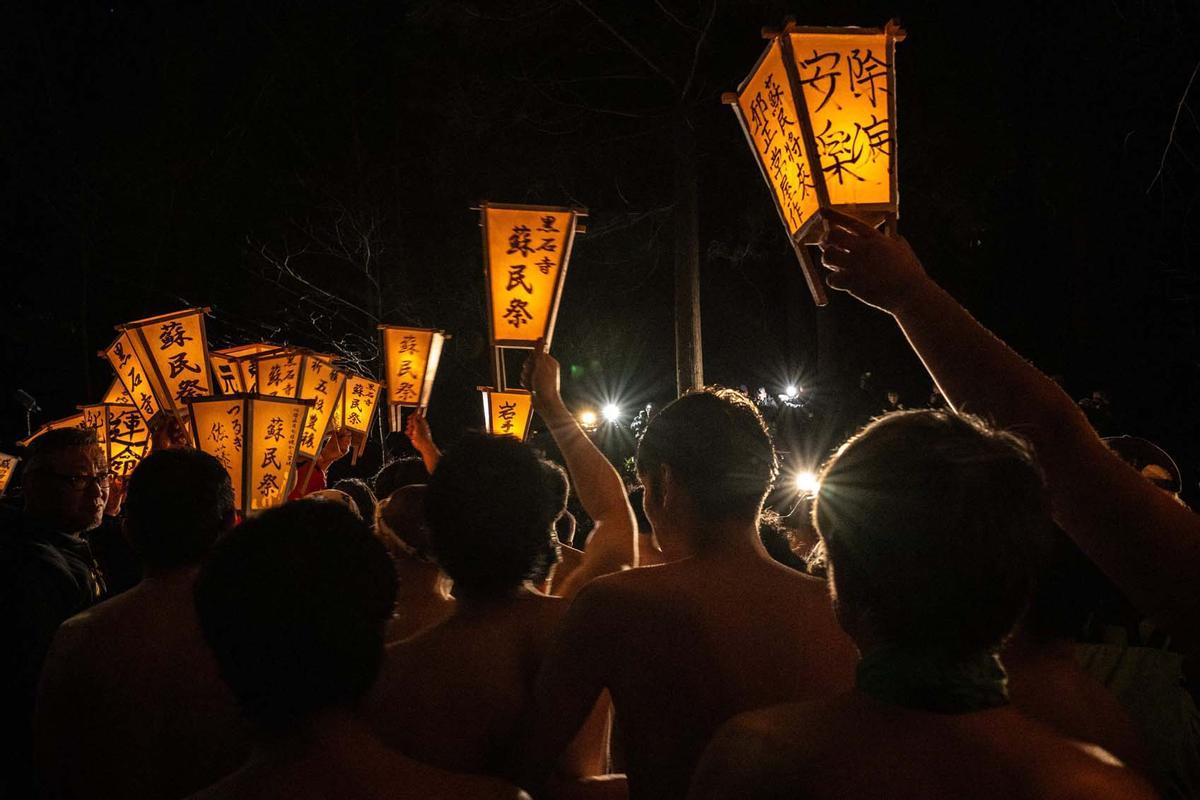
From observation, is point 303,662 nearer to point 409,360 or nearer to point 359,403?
point 409,360

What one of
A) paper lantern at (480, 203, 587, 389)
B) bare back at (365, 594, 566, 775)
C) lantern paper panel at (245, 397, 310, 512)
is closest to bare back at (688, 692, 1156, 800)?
bare back at (365, 594, 566, 775)

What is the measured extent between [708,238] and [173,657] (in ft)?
62.1

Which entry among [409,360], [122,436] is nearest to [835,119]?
[409,360]

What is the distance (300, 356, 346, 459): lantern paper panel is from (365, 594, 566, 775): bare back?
6.97m

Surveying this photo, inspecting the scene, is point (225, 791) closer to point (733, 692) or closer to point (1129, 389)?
point (733, 692)

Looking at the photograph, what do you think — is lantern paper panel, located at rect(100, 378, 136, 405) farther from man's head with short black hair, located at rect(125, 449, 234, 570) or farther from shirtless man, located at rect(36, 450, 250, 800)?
shirtless man, located at rect(36, 450, 250, 800)

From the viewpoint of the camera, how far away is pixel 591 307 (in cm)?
2400

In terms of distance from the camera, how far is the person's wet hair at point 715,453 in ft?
8.77

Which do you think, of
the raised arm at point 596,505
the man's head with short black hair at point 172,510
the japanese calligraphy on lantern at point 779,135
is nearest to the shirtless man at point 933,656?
the raised arm at point 596,505

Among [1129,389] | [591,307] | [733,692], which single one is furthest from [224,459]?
[591,307]

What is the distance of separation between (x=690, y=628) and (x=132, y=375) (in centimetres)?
855

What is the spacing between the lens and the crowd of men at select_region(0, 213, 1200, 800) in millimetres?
1462

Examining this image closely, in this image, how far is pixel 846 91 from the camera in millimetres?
3807

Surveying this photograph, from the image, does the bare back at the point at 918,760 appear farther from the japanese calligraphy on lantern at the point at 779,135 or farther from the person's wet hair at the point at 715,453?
the japanese calligraphy on lantern at the point at 779,135
